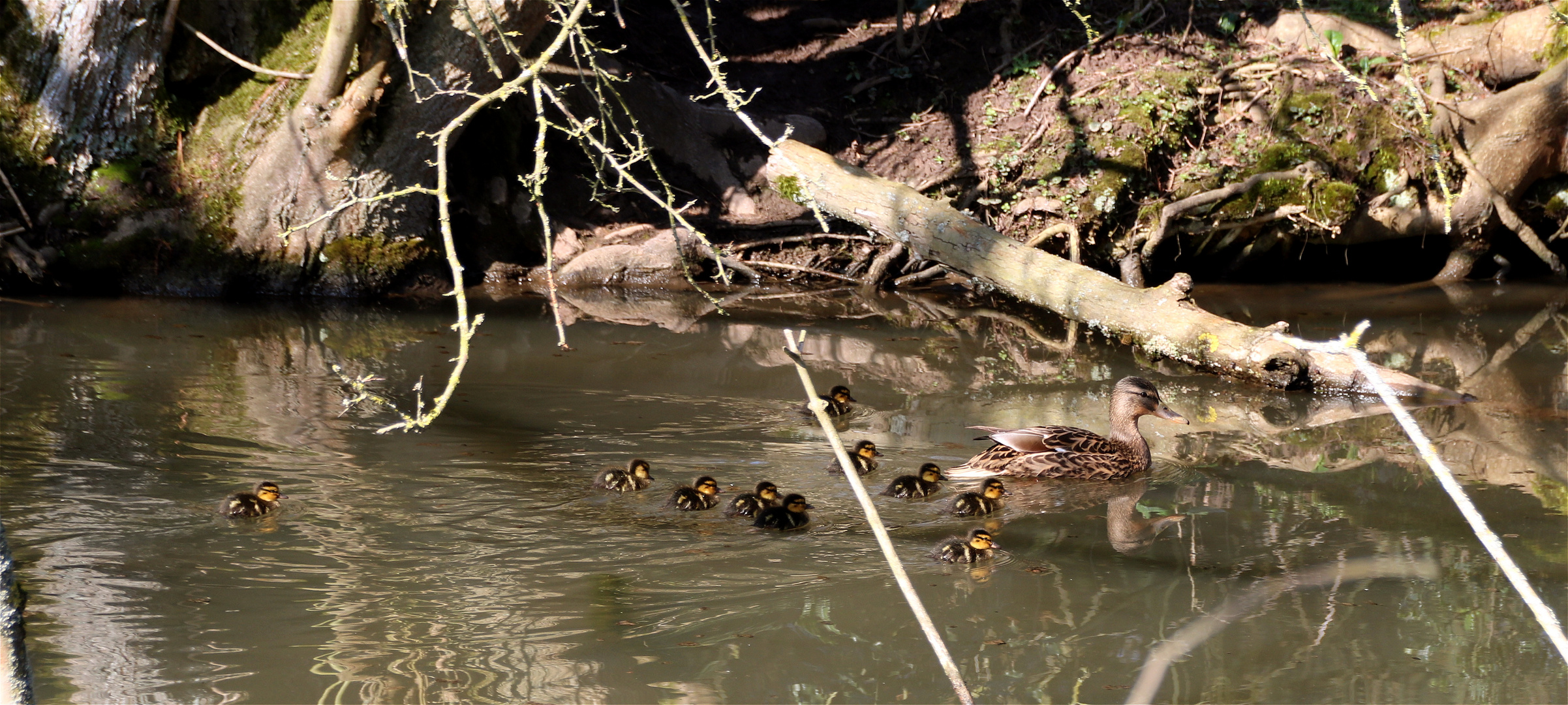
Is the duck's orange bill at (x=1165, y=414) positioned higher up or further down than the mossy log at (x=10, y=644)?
further down

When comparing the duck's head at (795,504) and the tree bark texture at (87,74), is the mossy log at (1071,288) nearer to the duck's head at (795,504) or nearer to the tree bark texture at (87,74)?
the duck's head at (795,504)

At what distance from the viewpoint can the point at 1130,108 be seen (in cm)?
1255

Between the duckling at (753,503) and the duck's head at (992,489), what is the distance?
973 millimetres

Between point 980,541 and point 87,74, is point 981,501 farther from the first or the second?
point 87,74

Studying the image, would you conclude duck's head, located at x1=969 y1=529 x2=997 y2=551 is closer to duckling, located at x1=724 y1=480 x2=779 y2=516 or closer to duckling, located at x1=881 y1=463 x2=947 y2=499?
duckling, located at x1=881 y1=463 x2=947 y2=499

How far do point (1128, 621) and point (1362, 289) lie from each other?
374 inches

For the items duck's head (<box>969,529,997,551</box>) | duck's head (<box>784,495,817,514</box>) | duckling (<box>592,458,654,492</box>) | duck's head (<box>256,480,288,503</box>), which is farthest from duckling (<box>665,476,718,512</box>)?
duck's head (<box>256,480,288,503</box>)

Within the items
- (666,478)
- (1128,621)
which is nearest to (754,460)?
(666,478)

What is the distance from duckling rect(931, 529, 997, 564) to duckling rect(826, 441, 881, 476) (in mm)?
1190

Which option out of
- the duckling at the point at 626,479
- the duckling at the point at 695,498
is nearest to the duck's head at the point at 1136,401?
the duckling at the point at 695,498

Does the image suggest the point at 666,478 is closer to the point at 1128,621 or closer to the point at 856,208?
the point at 1128,621

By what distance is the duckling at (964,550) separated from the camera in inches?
180

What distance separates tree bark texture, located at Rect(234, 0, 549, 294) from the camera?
32.6ft

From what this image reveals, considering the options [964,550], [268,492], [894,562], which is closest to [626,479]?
[268,492]
